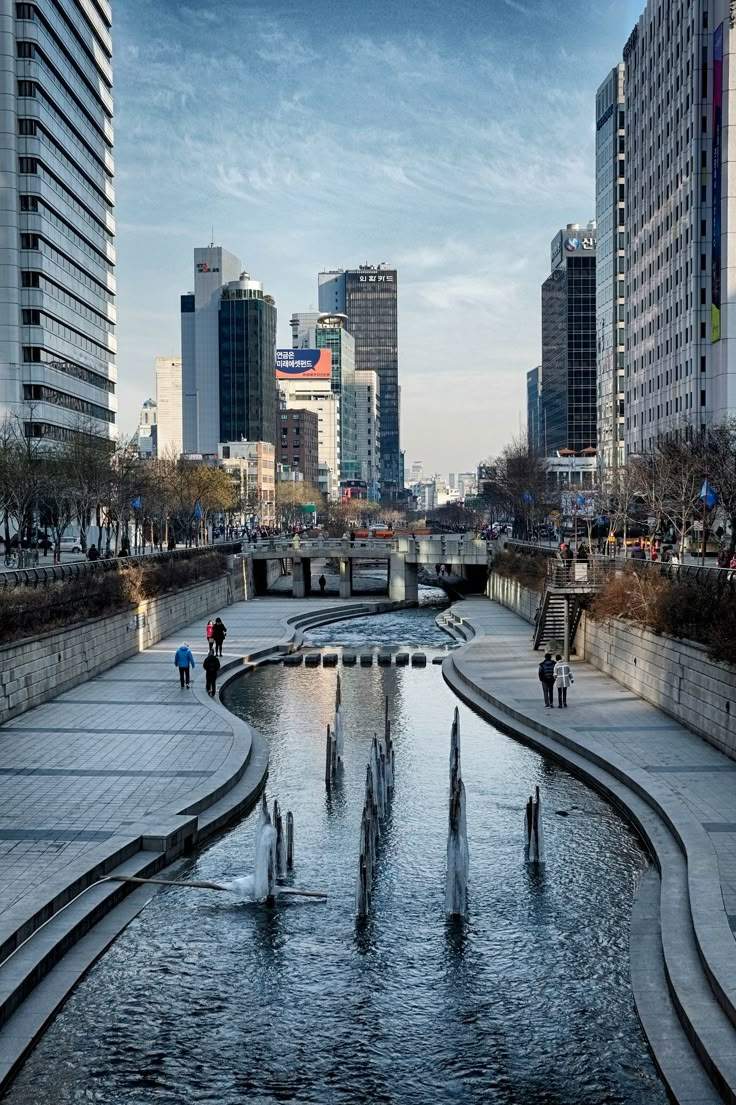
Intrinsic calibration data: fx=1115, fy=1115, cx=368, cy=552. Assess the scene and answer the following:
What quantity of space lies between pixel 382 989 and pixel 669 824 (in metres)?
7.82

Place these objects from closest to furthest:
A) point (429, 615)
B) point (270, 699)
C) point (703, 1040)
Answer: point (703, 1040), point (270, 699), point (429, 615)

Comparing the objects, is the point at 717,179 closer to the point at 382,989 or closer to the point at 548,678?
the point at 548,678

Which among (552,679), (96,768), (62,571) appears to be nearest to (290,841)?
(96,768)

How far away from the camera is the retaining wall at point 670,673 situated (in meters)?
27.3

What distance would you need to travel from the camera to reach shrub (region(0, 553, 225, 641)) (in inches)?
1346

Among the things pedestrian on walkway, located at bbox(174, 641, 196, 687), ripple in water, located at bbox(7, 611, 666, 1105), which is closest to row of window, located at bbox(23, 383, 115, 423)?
pedestrian on walkway, located at bbox(174, 641, 196, 687)

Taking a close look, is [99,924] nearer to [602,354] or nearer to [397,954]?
[397,954]

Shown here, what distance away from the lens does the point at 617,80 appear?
496 feet

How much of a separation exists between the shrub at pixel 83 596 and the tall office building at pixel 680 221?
45800 millimetres

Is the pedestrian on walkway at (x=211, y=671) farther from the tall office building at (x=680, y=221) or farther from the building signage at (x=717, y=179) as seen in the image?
the building signage at (x=717, y=179)

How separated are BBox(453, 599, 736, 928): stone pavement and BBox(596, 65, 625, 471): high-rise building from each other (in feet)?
352

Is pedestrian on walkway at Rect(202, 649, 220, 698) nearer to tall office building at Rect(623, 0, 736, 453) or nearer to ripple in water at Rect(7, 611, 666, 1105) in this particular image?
ripple in water at Rect(7, 611, 666, 1105)

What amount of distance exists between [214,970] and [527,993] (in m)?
4.52

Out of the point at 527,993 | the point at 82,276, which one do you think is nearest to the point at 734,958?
the point at 527,993
